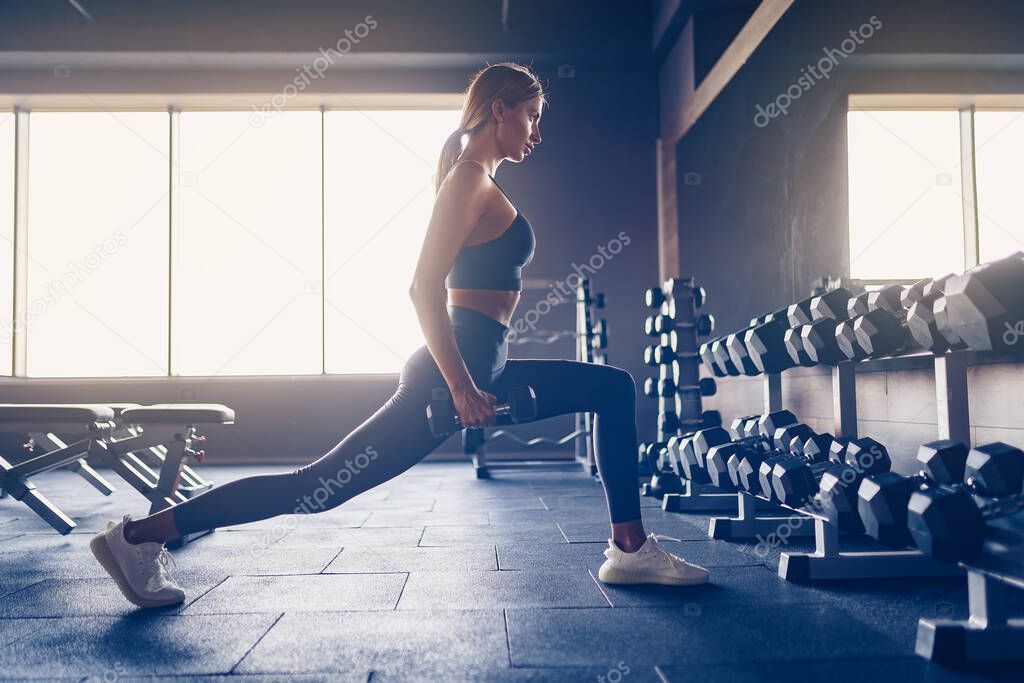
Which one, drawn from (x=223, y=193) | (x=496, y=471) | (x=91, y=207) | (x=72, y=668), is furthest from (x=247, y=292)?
(x=72, y=668)

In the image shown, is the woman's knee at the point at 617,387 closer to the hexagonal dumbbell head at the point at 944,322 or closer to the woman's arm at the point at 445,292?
the woman's arm at the point at 445,292

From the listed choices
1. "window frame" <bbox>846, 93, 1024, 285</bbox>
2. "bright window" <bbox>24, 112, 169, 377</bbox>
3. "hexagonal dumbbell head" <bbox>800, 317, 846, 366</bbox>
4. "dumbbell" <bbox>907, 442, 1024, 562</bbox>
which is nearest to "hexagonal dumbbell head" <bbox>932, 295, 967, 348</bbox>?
→ "dumbbell" <bbox>907, 442, 1024, 562</bbox>

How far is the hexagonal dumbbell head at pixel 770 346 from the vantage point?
233 cm

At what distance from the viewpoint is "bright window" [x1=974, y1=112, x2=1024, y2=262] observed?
17.0 feet

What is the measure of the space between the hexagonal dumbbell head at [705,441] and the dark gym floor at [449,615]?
9.9 inches

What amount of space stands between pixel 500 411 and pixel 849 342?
0.92 m

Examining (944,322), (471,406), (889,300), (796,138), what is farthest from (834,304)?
(796,138)

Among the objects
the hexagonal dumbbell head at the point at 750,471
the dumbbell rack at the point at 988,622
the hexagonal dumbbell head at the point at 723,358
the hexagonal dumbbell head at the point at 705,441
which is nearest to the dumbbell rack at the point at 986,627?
the dumbbell rack at the point at 988,622

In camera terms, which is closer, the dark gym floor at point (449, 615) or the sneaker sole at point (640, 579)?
the dark gym floor at point (449, 615)

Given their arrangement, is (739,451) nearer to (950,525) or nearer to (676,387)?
(950,525)

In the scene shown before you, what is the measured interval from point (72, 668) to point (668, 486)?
2.42 m

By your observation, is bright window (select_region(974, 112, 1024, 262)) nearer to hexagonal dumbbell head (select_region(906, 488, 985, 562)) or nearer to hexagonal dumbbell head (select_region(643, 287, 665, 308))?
hexagonal dumbbell head (select_region(643, 287, 665, 308))

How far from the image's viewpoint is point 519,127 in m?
1.55

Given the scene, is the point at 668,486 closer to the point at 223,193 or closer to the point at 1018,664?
the point at 1018,664
